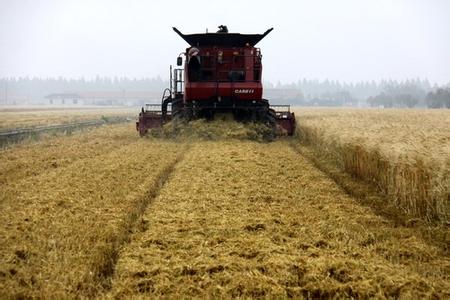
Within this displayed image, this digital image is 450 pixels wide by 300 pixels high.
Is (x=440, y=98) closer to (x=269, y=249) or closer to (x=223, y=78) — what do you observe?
(x=223, y=78)

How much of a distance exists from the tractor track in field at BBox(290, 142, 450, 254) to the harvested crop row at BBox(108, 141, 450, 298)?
272 mm

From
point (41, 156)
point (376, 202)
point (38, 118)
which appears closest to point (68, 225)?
point (376, 202)

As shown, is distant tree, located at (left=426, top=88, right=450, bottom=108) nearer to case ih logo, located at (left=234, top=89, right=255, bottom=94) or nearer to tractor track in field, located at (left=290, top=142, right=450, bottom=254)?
case ih logo, located at (left=234, top=89, right=255, bottom=94)

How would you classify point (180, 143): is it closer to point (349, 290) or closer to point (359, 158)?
point (359, 158)

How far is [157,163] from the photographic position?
11617mm

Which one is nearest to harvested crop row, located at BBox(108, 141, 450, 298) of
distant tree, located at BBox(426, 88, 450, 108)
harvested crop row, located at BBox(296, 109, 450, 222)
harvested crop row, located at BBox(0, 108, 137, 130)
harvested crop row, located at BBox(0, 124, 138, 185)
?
harvested crop row, located at BBox(296, 109, 450, 222)

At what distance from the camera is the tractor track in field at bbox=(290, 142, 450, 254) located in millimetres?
6162

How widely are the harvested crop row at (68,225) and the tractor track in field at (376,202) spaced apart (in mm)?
3843

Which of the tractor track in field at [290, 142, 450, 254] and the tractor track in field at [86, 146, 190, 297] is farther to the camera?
the tractor track in field at [290, 142, 450, 254]

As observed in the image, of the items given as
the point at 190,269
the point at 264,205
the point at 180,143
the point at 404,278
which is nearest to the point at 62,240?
the point at 190,269

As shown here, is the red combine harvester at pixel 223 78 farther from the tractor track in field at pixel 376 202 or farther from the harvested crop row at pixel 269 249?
the harvested crop row at pixel 269 249

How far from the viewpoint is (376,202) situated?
803cm

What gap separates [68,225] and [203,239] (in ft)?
6.13

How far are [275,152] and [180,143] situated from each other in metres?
4.06
